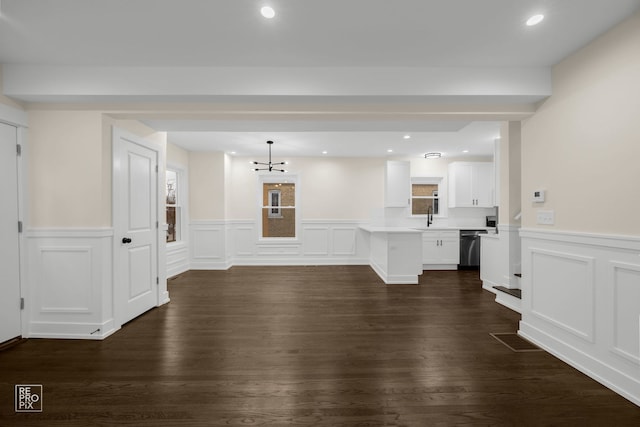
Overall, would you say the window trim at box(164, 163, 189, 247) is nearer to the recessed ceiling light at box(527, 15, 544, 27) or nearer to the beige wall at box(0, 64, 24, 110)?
the beige wall at box(0, 64, 24, 110)

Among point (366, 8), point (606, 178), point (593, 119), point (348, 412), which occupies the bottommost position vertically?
point (348, 412)

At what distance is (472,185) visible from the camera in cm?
642

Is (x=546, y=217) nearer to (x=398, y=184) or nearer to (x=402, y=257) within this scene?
(x=402, y=257)

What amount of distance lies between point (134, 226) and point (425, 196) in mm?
6006

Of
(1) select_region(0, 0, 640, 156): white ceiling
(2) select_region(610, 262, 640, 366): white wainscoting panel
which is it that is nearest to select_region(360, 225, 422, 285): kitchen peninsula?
(1) select_region(0, 0, 640, 156): white ceiling

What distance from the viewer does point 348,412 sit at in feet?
5.85

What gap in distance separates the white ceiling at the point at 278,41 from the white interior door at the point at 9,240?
51 cm

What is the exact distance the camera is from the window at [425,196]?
685cm

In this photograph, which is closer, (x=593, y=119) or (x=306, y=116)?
(x=593, y=119)

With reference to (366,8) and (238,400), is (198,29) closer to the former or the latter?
(366,8)

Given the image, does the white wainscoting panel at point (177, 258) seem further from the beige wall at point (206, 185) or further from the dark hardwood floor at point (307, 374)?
the dark hardwood floor at point (307, 374)

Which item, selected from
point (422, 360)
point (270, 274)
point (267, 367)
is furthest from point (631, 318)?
point (270, 274)

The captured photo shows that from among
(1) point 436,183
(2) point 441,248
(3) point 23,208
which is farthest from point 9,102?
(1) point 436,183

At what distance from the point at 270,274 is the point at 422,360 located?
12.6ft
